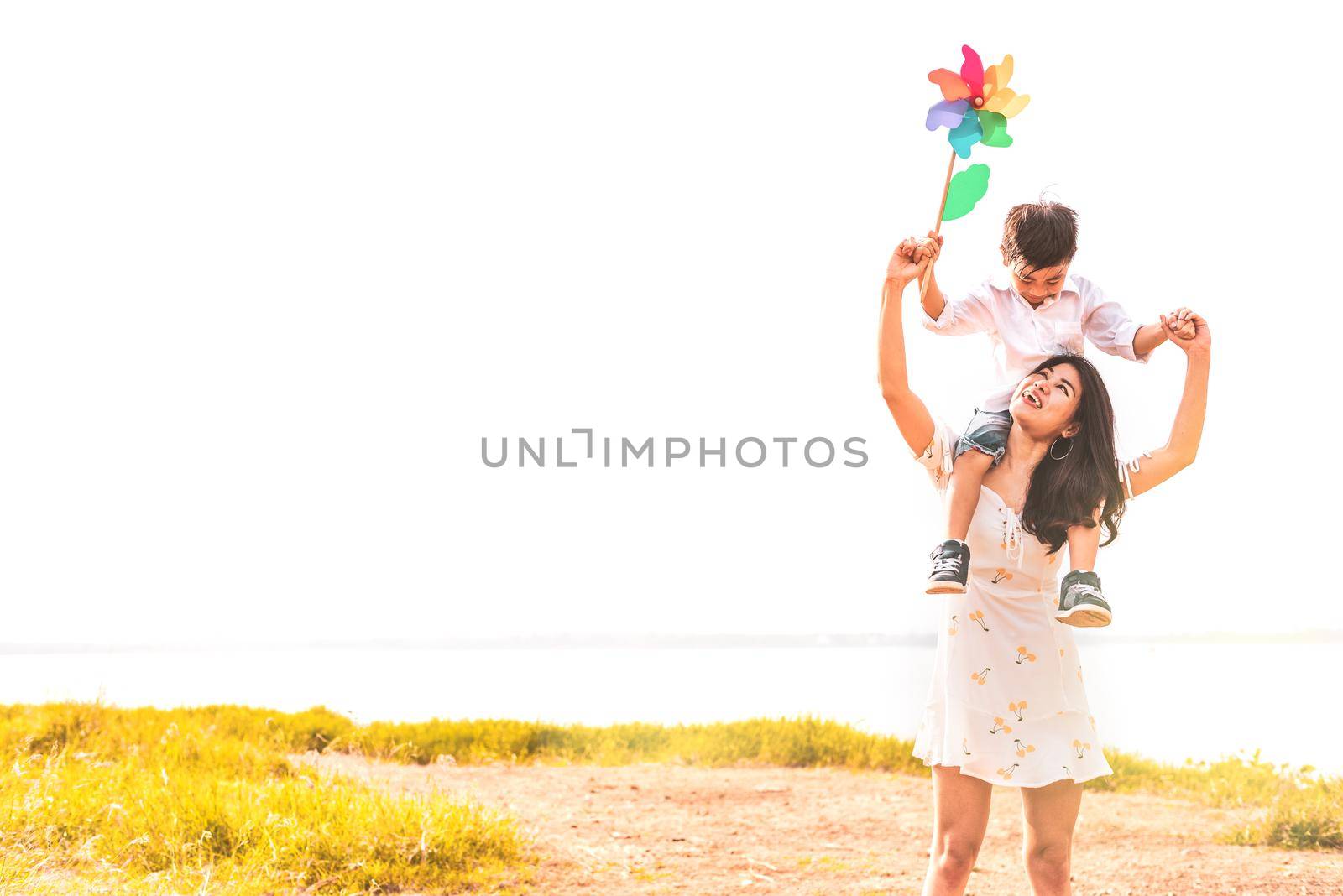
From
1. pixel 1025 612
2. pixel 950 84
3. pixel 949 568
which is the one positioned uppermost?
pixel 950 84

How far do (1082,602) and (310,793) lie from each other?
3.91 metres

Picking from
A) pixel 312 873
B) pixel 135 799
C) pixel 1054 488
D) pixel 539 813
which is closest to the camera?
pixel 1054 488

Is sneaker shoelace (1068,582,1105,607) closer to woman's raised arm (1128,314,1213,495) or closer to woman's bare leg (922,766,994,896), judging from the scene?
woman's raised arm (1128,314,1213,495)

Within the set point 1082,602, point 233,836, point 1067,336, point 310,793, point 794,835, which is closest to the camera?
point 1082,602

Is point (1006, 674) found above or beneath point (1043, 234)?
beneath

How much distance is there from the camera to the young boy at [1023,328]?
2.72 meters

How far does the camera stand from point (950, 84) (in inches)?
118

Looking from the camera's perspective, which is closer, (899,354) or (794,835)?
(899,354)

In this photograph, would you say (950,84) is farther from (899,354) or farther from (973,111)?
(899,354)

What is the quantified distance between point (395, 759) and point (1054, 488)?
570 centimetres

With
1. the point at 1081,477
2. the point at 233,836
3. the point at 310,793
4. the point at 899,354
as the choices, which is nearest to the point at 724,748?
the point at 310,793

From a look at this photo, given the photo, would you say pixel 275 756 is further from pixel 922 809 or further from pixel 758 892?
pixel 922 809

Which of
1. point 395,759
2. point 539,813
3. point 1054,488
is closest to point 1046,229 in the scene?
point 1054,488

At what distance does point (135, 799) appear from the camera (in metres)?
5.11
